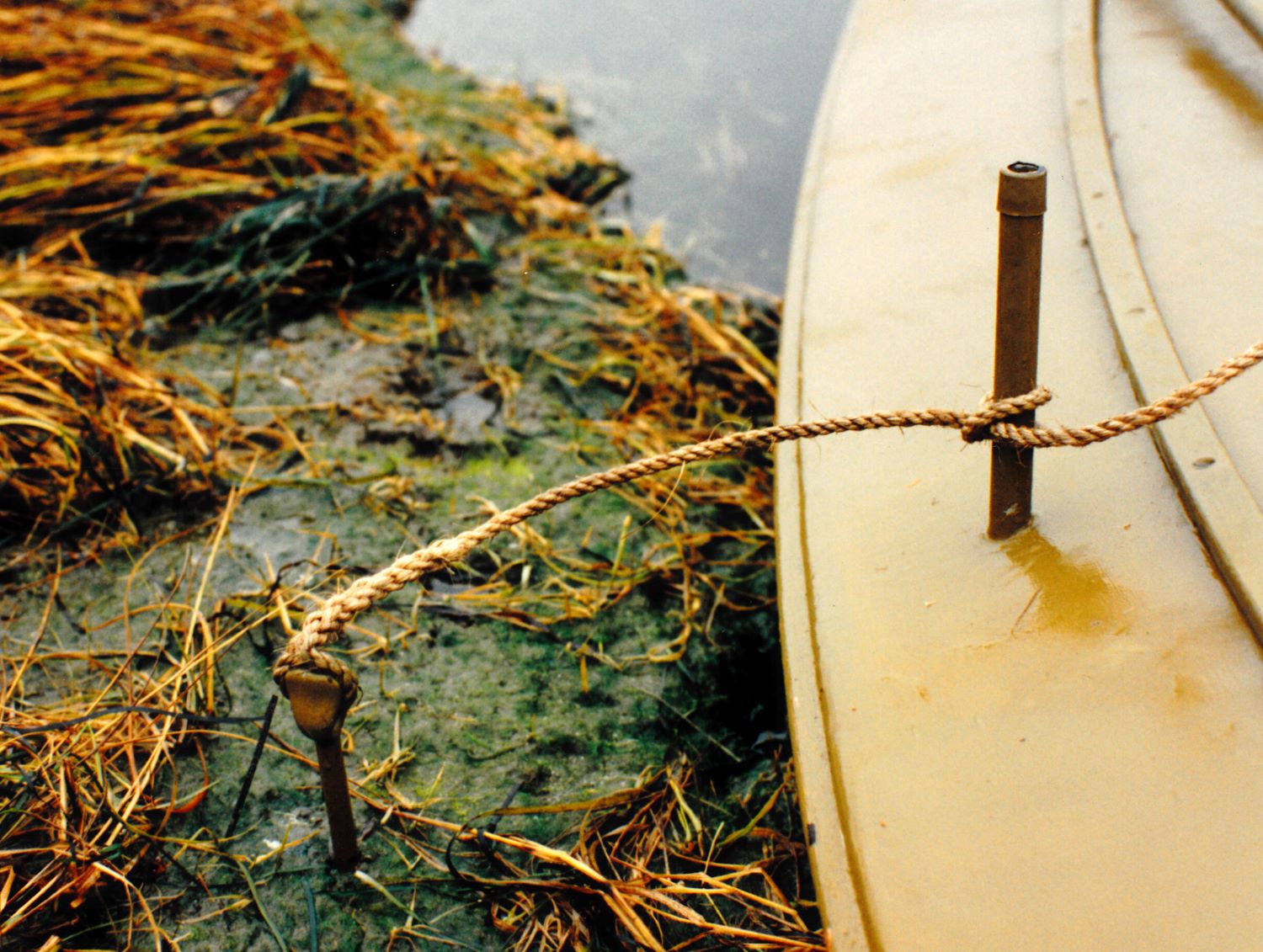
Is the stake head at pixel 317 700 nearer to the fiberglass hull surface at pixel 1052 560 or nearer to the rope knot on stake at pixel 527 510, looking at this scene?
the rope knot on stake at pixel 527 510

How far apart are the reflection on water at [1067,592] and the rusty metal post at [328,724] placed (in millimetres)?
727

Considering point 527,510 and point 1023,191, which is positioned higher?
point 1023,191

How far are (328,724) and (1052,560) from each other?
81 centimetres

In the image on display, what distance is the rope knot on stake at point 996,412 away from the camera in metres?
0.98

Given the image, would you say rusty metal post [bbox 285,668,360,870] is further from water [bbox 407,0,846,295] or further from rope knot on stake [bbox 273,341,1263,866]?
water [bbox 407,0,846,295]

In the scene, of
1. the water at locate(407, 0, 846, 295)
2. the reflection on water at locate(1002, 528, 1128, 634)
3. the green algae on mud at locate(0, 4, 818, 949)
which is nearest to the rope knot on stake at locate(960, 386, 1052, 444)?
the reflection on water at locate(1002, 528, 1128, 634)

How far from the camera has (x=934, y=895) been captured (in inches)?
33.9

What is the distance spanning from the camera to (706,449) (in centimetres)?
101

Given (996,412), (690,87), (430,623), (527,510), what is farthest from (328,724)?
(690,87)

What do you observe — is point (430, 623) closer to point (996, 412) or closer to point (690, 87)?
point (996, 412)

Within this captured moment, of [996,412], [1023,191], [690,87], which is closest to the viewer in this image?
[1023,191]

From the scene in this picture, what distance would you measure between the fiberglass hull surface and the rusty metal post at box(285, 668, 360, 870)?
492 mm

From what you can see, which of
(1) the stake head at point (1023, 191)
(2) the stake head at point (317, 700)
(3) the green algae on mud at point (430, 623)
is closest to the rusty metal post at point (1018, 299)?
(1) the stake head at point (1023, 191)

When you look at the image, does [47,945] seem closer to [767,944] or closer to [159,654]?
→ [159,654]
